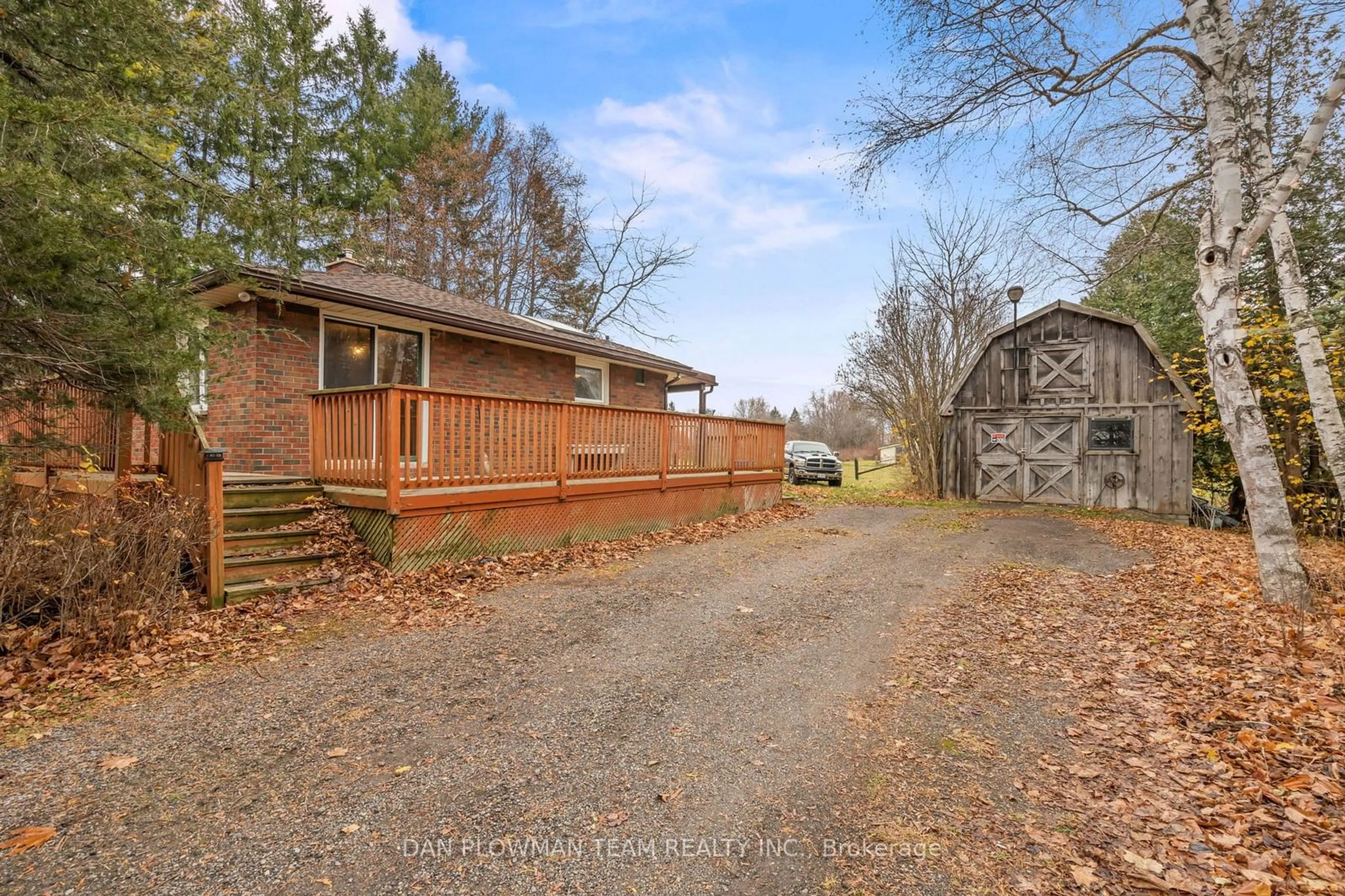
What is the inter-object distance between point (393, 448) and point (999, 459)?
13.3 meters

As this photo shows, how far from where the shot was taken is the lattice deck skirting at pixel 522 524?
583 cm

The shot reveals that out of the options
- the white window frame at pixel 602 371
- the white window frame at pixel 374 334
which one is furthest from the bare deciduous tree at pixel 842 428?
the white window frame at pixel 374 334

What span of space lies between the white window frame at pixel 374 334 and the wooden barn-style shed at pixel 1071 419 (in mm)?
11743

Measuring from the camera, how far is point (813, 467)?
1986 cm

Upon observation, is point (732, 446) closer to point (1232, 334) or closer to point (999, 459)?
point (1232, 334)

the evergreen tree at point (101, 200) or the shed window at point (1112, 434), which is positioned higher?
the evergreen tree at point (101, 200)

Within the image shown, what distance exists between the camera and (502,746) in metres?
2.88

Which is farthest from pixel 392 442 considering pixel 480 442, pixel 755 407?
pixel 755 407

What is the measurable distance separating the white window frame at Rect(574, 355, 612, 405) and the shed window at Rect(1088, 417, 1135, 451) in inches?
418

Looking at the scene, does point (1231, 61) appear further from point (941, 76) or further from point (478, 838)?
point (478, 838)

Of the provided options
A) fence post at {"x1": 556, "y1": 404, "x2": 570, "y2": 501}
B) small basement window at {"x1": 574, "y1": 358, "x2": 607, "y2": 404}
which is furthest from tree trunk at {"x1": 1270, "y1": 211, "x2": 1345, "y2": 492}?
small basement window at {"x1": 574, "y1": 358, "x2": 607, "y2": 404}

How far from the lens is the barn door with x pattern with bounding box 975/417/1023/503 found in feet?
44.1

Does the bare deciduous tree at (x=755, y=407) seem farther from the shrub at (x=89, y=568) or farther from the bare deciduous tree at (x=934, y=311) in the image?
the shrub at (x=89, y=568)

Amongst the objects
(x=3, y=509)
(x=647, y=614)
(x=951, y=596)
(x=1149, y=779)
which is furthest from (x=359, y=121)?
(x=1149, y=779)
